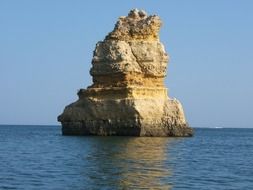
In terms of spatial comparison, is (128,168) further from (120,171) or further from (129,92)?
(129,92)

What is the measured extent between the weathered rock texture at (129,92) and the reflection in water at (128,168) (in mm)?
18068

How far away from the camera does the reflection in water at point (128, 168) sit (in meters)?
23.5

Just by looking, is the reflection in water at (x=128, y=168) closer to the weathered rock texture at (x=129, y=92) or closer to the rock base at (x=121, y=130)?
the rock base at (x=121, y=130)

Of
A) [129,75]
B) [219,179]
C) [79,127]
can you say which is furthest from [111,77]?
[219,179]

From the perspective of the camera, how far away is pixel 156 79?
64625 millimetres

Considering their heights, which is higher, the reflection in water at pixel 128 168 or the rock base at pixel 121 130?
the rock base at pixel 121 130

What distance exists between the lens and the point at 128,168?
28.6 m

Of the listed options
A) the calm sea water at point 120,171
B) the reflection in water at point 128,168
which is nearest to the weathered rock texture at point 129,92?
the reflection in water at point 128,168

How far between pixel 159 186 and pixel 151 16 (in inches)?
1754

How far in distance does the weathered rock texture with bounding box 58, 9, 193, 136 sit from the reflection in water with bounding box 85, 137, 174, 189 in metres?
18.1

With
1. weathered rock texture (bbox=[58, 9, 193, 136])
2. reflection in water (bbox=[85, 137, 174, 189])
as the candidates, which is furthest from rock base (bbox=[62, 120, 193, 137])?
reflection in water (bbox=[85, 137, 174, 189])

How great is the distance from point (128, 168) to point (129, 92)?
31668 millimetres

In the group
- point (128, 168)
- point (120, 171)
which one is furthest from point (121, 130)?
point (120, 171)

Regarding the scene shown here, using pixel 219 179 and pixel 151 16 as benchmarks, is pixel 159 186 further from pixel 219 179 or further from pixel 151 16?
pixel 151 16
